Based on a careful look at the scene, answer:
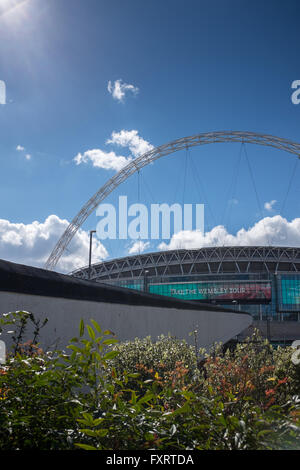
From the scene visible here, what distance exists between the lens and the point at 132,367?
858 cm

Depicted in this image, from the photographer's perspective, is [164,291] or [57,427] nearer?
[57,427]

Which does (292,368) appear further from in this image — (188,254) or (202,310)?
(188,254)

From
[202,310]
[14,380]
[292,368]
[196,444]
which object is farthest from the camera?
[202,310]

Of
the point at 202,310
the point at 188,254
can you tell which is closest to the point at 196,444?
the point at 202,310

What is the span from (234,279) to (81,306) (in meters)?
99.9

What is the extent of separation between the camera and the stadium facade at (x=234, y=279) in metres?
105

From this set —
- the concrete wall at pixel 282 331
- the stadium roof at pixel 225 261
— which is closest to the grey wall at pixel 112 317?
the concrete wall at pixel 282 331

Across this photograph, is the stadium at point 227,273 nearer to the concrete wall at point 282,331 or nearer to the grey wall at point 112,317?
the concrete wall at point 282,331

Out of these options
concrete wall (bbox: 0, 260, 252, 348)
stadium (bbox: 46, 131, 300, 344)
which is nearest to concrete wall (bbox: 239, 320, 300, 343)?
stadium (bbox: 46, 131, 300, 344)

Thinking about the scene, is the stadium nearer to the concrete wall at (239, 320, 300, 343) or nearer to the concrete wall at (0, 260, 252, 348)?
the concrete wall at (239, 320, 300, 343)

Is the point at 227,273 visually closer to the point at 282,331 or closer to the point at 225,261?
the point at 225,261

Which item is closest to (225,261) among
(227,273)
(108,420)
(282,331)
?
(227,273)

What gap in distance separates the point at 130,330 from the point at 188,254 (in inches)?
4205

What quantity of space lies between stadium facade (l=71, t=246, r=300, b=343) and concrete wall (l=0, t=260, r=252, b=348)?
86.9 metres
